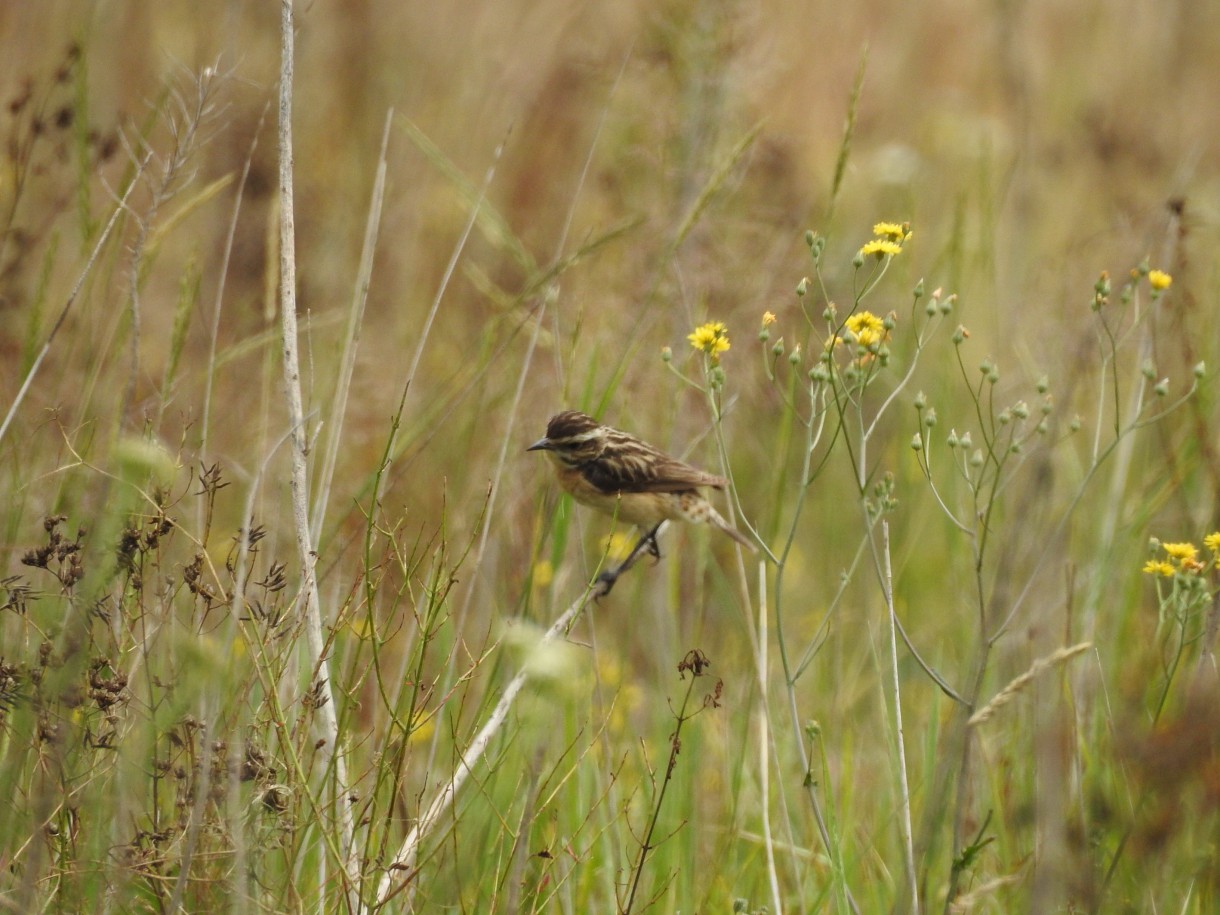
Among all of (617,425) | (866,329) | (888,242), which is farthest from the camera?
(617,425)

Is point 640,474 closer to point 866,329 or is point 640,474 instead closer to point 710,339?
point 710,339

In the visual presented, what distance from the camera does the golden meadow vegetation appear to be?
2846 mm

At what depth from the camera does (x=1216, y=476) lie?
142 inches

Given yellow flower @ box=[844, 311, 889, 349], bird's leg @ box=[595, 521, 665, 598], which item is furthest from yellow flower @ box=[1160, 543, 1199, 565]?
bird's leg @ box=[595, 521, 665, 598]

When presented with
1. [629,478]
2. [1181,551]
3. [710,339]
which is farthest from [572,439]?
[1181,551]

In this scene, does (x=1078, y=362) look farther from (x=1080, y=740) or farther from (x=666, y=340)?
(x=666, y=340)

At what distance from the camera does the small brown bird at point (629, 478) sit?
4910mm

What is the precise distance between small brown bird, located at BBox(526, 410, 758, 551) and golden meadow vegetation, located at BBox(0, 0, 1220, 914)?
0.20 meters

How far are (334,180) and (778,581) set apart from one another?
6.42 meters

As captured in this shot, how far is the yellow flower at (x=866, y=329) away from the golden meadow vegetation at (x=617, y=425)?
0.05ft

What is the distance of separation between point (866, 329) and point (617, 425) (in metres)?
2.29

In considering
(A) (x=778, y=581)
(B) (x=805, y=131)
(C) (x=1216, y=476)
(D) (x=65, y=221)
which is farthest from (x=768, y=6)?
(A) (x=778, y=581)

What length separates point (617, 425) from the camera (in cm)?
541

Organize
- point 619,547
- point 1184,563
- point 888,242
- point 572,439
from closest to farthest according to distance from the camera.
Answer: point 1184,563 < point 888,242 < point 572,439 < point 619,547
